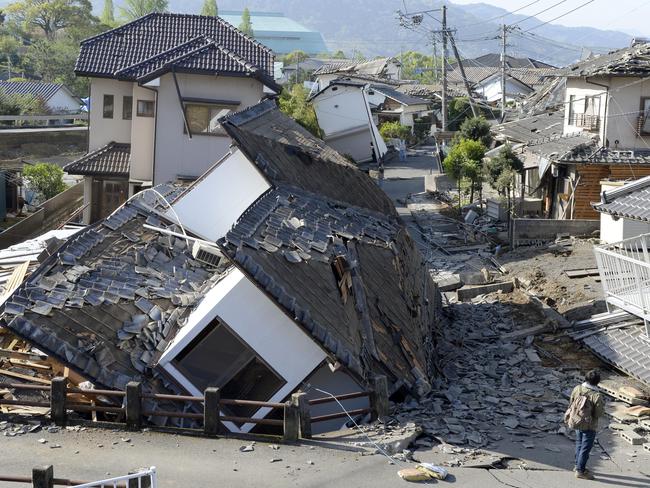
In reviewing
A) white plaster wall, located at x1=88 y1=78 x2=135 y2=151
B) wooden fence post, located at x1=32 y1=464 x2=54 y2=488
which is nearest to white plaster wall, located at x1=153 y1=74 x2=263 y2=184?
white plaster wall, located at x1=88 y1=78 x2=135 y2=151

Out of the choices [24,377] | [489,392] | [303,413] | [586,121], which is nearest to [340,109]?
[586,121]

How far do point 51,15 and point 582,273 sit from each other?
287 feet

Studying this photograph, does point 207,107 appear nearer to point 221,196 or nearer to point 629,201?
point 221,196

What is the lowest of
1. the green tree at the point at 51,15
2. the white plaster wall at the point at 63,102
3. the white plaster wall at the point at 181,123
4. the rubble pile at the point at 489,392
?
the rubble pile at the point at 489,392

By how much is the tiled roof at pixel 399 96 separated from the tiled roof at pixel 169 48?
117 ft

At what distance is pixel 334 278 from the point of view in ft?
49.1

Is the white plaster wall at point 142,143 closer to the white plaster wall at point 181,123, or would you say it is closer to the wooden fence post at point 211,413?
the white plaster wall at point 181,123

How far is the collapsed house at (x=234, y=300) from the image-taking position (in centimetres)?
1320

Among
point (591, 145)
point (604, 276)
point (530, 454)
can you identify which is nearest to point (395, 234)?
point (604, 276)

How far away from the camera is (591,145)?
3184cm

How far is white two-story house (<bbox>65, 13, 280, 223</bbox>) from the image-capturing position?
91.6 feet

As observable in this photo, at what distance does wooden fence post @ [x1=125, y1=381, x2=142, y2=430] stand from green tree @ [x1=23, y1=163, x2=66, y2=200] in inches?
1069

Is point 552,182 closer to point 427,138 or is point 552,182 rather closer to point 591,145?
point 591,145

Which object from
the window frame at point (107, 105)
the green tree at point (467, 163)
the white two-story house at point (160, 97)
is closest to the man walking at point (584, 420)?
the white two-story house at point (160, 97)
